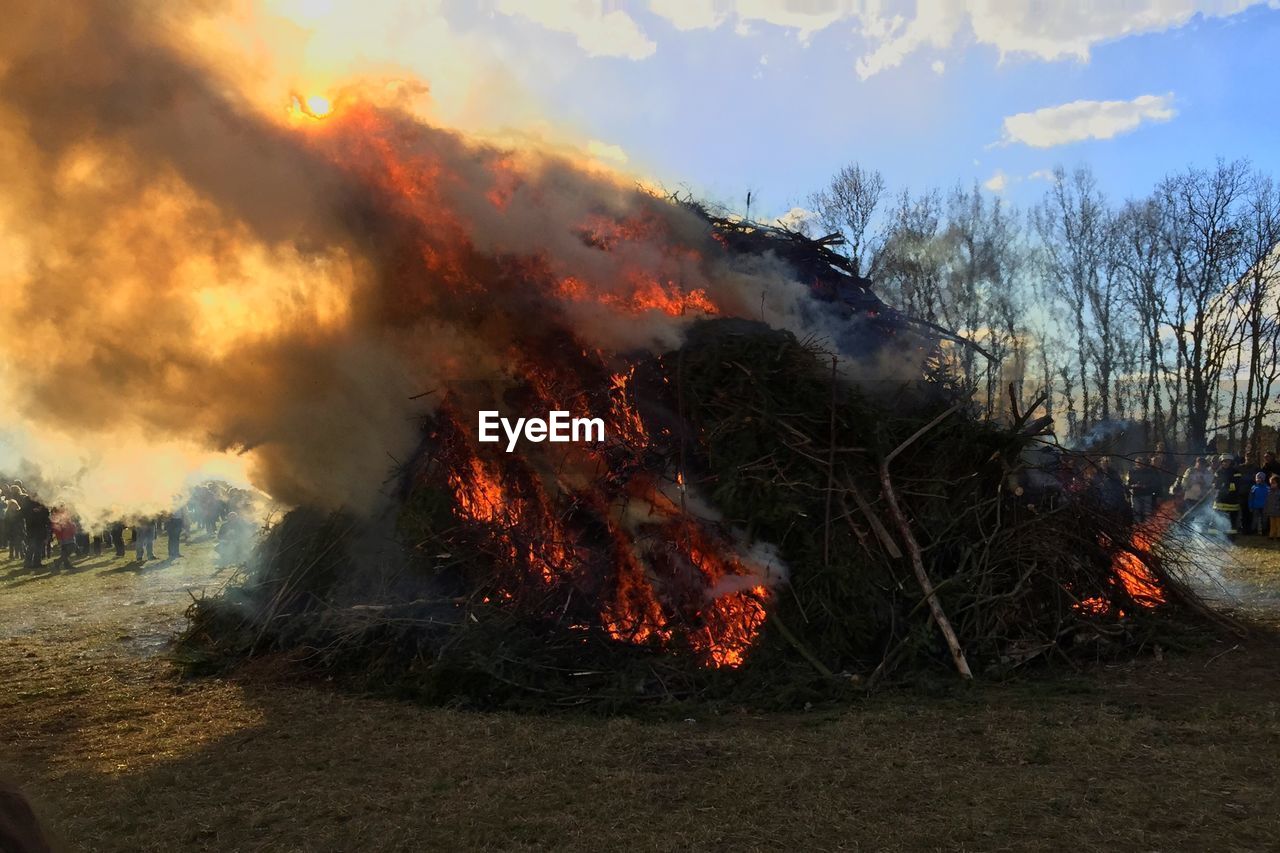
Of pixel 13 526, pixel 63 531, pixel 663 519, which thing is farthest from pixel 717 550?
pixel 13 526

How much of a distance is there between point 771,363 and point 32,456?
13.9 m

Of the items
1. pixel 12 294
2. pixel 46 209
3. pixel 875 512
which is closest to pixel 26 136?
pixel 46 209

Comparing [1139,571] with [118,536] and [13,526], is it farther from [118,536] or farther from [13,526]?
[13,526]

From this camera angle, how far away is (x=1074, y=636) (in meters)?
8.16

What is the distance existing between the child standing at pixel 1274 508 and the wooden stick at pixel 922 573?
1369cm

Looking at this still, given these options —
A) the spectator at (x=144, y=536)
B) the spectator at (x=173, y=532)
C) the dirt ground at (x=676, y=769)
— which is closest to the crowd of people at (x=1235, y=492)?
the dirt ground at (x=676, y=769)

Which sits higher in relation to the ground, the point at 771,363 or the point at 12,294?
the point at 12,294

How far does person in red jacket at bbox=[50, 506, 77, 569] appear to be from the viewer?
1827cm

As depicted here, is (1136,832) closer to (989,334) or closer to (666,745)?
(666,745)

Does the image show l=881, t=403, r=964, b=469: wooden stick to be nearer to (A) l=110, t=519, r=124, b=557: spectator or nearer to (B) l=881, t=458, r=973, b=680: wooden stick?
(B) l=881, t=458, r=973, b=680: wooden stick

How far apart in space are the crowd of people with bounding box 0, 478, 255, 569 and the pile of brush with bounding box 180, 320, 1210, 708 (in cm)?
858

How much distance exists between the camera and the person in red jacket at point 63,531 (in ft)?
59.9

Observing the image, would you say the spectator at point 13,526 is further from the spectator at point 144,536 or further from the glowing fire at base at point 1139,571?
the glowing fire at base at point 1139,571

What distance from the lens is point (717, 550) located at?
26.9ft
